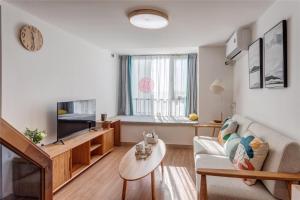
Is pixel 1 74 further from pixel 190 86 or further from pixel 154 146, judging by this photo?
pixel 190 86

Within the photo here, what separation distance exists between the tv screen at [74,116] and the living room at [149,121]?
0.08ft

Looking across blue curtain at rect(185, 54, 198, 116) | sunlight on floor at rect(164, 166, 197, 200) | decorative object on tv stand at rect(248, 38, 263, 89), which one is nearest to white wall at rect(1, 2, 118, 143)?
sunlight on floor at rect(164, 166, 197, 200)

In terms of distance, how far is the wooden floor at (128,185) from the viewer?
260 cm

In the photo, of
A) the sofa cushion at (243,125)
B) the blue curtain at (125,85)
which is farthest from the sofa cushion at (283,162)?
the blue curtain at (125,85)

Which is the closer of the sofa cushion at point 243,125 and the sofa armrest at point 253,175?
the sofa armrest at point 253,175

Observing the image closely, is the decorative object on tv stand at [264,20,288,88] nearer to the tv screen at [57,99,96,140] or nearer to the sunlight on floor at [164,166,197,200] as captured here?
the sunlight on floor at [164,166,197,200]

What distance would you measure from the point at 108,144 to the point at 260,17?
3.36 meters

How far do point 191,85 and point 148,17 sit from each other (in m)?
3.29

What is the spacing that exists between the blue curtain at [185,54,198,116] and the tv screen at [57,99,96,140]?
2612mm

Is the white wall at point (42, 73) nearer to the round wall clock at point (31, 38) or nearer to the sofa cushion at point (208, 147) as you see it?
the round wall clock at point (31, 38)

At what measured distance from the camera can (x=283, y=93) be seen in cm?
216

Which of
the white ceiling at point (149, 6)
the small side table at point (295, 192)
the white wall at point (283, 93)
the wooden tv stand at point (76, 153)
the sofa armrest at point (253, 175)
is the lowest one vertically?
the wooden tv stand at point (76, 153)

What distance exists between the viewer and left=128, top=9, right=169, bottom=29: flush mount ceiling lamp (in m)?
2.57

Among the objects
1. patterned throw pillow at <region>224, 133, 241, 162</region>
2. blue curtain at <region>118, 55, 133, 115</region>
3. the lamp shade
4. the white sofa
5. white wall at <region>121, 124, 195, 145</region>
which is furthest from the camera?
blue curtain at <region>118, 55, 133, 115</region>
